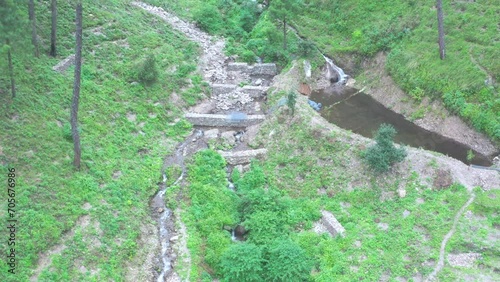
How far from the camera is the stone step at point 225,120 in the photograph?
39500mm

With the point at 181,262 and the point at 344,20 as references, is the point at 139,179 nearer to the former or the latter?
the point at 181,262

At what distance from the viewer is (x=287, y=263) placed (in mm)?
26359

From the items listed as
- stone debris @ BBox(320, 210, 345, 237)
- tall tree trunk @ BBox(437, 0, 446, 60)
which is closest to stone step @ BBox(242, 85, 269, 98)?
tall tree trunk @ BBox(437, 0, 446, 60)

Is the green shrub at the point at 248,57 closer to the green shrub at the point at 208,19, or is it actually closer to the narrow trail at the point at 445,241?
the green shrub at the point at 208,19

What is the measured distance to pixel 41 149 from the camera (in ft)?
98.7

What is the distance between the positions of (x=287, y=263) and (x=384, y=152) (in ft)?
33.8

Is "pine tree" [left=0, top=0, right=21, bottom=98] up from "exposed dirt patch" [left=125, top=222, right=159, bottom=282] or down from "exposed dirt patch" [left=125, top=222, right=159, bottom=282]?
up

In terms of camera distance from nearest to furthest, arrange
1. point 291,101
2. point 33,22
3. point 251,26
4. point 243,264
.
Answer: point 243,264, point 33,22, point 291,101, point 251,26

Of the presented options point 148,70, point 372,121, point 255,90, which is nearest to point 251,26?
point 255,90

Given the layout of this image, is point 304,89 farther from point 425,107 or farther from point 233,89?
point 425,107

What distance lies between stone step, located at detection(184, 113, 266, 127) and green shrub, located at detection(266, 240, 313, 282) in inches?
560

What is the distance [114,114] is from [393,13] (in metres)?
28.9

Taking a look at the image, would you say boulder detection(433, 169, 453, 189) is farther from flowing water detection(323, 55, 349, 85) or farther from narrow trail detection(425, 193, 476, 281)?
flowing water detection(323, 55, 349, 85)

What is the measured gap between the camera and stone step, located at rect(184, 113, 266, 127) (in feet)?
130
